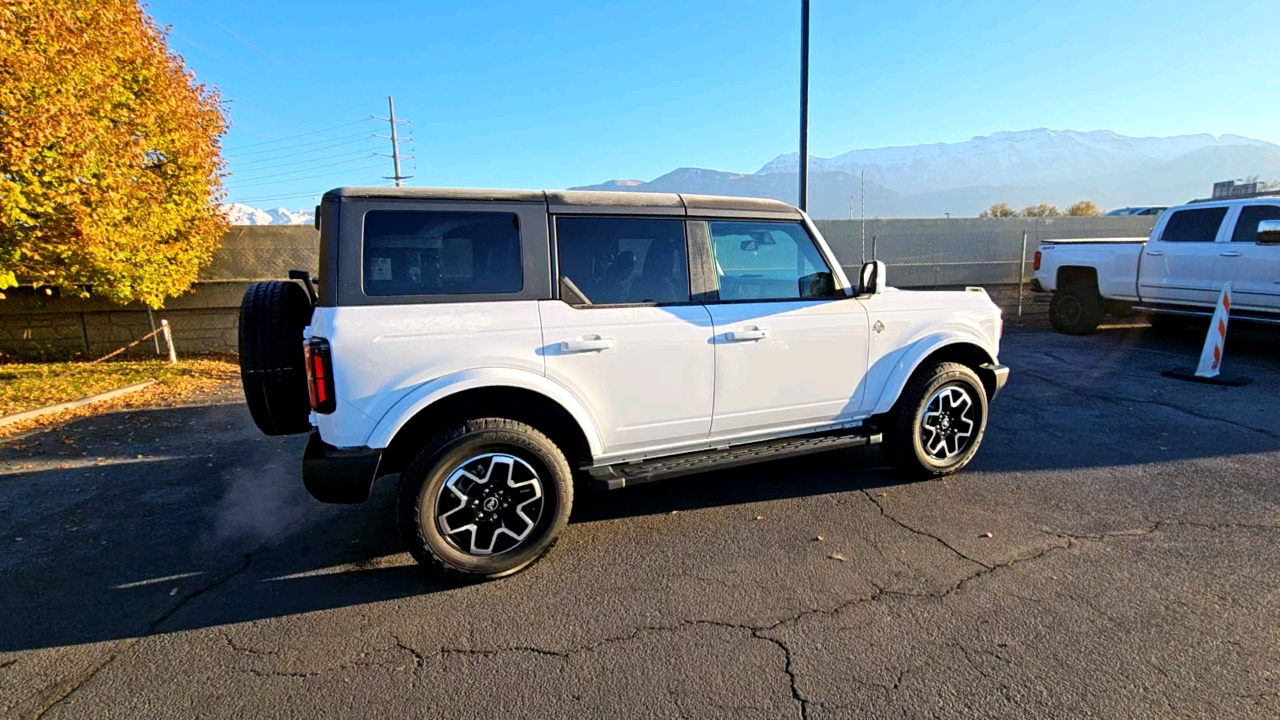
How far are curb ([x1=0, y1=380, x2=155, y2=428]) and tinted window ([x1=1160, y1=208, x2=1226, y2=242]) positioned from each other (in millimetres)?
14832

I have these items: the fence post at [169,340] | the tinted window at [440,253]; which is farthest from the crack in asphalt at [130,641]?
the fence post at [169,340]

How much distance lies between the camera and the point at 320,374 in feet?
8.88

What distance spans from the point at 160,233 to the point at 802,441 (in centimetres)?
878

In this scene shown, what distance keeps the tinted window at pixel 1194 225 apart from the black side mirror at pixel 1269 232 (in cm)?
78

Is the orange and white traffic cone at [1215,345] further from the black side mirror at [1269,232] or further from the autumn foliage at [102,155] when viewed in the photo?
the autumn foliage at [102,155]

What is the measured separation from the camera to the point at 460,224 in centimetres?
305

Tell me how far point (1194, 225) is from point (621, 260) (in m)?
10.2

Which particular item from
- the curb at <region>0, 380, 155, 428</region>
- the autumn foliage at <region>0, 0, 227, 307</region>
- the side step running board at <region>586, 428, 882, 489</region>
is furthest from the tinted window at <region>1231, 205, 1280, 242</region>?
the curb at <region>0, 380, 155, 428</region>

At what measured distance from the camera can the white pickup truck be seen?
7977 mm

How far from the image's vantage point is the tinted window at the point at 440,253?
2.87 meters

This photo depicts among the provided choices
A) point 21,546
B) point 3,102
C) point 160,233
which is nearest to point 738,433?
point 21,546

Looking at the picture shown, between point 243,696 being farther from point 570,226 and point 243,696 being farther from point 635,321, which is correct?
point 570,226

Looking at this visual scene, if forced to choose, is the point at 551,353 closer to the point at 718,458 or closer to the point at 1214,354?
the point at 718,458

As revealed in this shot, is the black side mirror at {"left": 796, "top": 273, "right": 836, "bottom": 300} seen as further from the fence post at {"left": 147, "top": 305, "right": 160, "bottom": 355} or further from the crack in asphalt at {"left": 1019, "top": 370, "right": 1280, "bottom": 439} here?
the fence post at {"left": 147, "top": 305, "right": 160, "bottom": 355}
